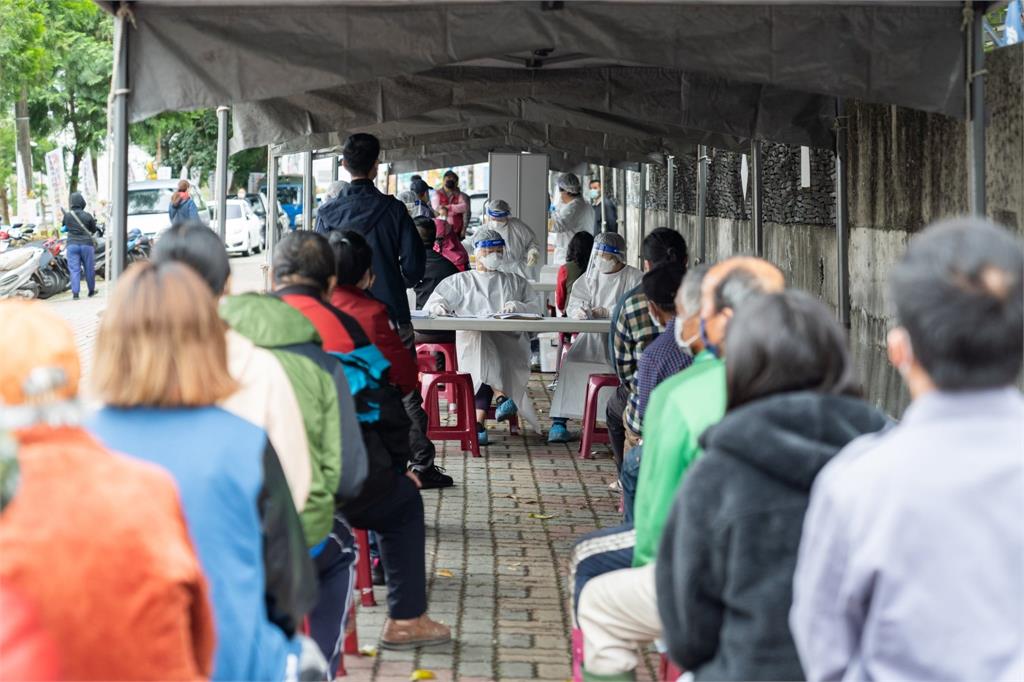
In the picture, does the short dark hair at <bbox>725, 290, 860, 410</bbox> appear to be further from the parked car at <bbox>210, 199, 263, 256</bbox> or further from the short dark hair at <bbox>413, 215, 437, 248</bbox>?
the parked car at <bbox>210, 199, 263, 256</bbox>

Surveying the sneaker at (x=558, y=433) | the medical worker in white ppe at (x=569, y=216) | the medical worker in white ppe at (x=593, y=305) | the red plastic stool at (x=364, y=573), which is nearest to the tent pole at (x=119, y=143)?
the red plastic stool at (x=364, y=573)

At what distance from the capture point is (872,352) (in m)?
11.0

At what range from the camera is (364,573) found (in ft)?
20.5

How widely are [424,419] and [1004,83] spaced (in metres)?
3.83

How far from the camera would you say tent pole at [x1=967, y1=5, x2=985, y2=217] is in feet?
18.3

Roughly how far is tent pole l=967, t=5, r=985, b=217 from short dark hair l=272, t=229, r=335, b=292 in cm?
251

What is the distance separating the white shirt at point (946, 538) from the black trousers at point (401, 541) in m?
3.39

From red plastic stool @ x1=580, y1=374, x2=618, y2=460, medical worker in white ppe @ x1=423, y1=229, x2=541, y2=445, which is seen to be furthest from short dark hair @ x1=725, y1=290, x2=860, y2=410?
medical worker in white ppe @ x1=423, y1=229, x2=541, y2=445

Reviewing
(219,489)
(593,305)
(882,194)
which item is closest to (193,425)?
(219,489)

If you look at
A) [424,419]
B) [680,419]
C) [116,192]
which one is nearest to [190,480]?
[680,419]

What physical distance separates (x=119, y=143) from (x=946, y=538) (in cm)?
419

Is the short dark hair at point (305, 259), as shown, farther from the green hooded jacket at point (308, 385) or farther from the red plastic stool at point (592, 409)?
the red plastic stool at point (592, 409)

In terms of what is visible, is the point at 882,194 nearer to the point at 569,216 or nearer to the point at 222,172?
the point at 222,172

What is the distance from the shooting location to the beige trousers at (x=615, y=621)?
4129mm
